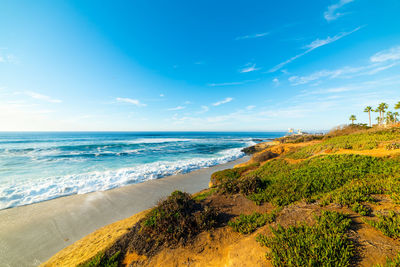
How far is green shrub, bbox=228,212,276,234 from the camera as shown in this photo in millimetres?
4316

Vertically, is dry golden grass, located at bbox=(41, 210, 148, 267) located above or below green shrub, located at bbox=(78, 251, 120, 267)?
below

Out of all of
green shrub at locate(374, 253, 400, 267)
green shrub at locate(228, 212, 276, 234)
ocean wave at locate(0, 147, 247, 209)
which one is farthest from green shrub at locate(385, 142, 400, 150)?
ocean wave at locate(0, 147, 247, 209)

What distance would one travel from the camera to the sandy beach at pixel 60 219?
575 centimetres

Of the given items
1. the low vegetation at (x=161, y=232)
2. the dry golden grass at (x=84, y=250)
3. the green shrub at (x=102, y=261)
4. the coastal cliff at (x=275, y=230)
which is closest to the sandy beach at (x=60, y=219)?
the dry golden grass at (x=84, y=250)

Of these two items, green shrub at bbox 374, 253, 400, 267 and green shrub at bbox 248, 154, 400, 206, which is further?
green shrub at bbox 248, 154, 400, 206

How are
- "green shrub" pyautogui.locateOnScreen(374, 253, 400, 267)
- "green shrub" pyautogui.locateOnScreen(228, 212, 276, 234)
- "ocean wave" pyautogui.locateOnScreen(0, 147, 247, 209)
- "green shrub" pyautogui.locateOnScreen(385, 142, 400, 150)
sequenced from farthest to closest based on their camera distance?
"ocean wave" pyautogui.locateOnScreen(0, 147, 247, 209) → "green shrub" pyautogui.locateOnScreen(385, 142, 400, 150) → "green shrub" pyautogui.locateOnScreen(228, 212, 276, 234) → "green shrub" pyautogui.locateOnScreen(374, 253, 400, 267)

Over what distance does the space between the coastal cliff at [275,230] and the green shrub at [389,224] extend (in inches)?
0.6

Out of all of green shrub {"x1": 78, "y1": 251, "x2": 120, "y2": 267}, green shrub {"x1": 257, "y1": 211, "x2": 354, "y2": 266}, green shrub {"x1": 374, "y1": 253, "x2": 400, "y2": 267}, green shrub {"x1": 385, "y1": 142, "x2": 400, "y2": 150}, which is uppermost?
green shrub {"x1": 385, "y1": 142, "x2": 400, "y2": 150}

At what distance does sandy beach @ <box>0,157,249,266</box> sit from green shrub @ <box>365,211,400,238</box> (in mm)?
9856

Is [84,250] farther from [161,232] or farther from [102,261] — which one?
[161,232]

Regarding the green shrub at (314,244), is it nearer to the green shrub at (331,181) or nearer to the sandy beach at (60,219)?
the green shrub at (331,181)

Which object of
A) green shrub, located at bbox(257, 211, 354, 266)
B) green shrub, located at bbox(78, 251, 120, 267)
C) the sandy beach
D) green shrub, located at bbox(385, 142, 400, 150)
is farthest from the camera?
green shrub, located at bbox(385, 142, 400, 150)

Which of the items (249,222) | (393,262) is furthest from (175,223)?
(393,262)

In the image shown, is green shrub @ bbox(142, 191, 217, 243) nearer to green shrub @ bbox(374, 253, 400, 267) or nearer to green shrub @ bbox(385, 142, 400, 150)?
green shrub @ bbox(374, 253, 400, 267)
